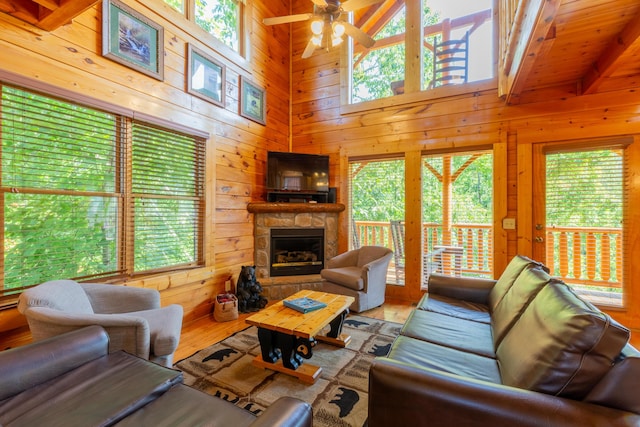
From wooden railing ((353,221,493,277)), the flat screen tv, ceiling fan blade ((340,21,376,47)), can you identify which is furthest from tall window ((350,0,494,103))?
wooden railing ((353,221,493,277))

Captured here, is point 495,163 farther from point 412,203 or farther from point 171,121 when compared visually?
point 171,121

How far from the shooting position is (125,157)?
8.36ft

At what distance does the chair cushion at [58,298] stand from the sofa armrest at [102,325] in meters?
0.08

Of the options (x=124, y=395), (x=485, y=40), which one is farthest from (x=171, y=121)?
(x=485, y=40)

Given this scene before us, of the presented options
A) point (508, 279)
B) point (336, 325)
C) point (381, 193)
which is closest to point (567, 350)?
point (508, 279)

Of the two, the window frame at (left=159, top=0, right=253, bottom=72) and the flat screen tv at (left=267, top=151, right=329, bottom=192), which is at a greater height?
the window frame at (left=159, top=0, right=253, bottom=72)

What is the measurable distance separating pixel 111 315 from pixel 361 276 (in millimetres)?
2414

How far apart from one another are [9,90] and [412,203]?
3.92 metres

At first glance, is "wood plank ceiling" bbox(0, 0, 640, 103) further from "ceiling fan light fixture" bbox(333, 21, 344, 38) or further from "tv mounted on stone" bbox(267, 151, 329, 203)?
"tv mounted on stone" bbox(267, 151, 329, 203)

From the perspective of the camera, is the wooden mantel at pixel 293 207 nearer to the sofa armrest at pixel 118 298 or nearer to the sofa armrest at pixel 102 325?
the sofa armrest at pixel 118 298

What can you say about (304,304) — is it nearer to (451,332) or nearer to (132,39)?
(451,332)

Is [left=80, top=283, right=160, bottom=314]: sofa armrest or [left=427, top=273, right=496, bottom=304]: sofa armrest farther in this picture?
[left=427, top=273, right=496, bottom=304]: sofa armrest

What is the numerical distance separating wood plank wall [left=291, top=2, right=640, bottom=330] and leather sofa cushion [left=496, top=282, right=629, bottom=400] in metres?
2.49

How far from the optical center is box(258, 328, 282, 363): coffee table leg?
2.12m
